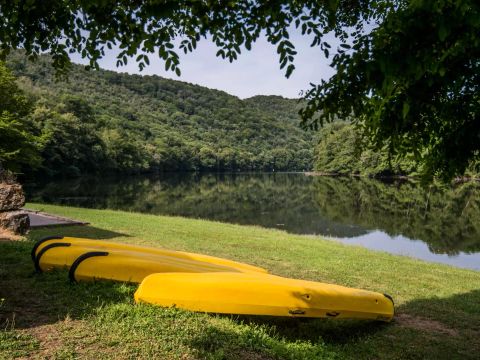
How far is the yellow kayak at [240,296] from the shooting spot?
605 centimetres

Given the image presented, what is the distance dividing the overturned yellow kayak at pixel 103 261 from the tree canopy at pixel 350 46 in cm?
356

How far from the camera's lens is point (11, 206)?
12.6 m

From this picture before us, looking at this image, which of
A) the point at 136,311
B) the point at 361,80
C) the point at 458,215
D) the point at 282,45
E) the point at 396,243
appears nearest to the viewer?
Result: the point at 282,45

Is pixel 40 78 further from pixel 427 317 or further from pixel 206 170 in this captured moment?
pixel 427 317

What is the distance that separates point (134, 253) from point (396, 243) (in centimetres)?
2089

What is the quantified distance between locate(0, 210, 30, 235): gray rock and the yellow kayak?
828 cm

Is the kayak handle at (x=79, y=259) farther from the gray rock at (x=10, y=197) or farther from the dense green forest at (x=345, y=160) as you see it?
the dense green forest at (x=345, y=160)

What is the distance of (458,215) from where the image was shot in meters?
36.2

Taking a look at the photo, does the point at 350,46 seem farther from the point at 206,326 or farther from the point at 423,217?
the point at 423,217

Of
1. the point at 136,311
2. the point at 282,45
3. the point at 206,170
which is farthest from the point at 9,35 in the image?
the point at 206,170

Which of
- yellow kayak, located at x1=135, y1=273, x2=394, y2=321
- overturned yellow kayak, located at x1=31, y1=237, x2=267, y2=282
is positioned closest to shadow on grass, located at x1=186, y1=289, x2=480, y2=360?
yellow kayak, located at x1=135, y1=273, x2=394, y2=321

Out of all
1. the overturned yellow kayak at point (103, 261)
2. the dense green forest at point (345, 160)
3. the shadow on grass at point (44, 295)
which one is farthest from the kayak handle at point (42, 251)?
the dense green forest at point (345, 160)

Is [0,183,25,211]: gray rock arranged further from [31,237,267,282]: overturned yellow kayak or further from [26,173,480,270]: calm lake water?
[26,173,480,270]: calm lake water

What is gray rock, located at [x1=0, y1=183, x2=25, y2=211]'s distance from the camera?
12.3 m
